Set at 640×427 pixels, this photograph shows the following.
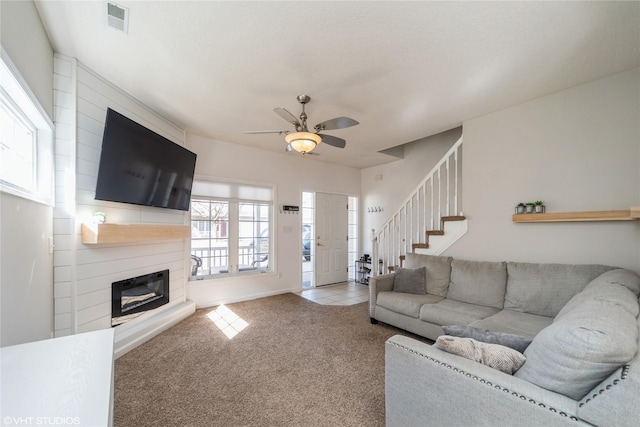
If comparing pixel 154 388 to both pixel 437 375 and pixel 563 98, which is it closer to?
pixel 437 375

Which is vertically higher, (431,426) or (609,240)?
(609,240)

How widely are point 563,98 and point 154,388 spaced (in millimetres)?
4709

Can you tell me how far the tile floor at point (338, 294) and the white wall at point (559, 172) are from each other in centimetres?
188

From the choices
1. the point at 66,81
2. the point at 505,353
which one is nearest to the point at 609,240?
the point at 505,353

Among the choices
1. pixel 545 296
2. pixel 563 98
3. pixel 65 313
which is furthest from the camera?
pixel 563 98

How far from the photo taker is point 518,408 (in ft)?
3.39

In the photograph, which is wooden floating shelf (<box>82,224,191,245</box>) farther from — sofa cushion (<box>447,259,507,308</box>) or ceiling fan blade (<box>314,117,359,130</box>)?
sofa cushion (<box>447,259,507,308</box>)

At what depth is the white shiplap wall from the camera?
2.31 metres

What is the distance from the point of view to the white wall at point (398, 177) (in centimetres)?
493

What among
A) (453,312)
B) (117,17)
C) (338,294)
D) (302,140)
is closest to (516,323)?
(453,312)

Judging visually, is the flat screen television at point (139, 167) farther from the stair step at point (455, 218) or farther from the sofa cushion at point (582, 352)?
the stair step at point (455, 218)

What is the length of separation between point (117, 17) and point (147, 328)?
291 centimetres

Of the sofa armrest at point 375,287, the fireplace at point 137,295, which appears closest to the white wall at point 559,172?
the sofa armrest at point 375,287

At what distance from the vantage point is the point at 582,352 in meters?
0.96
